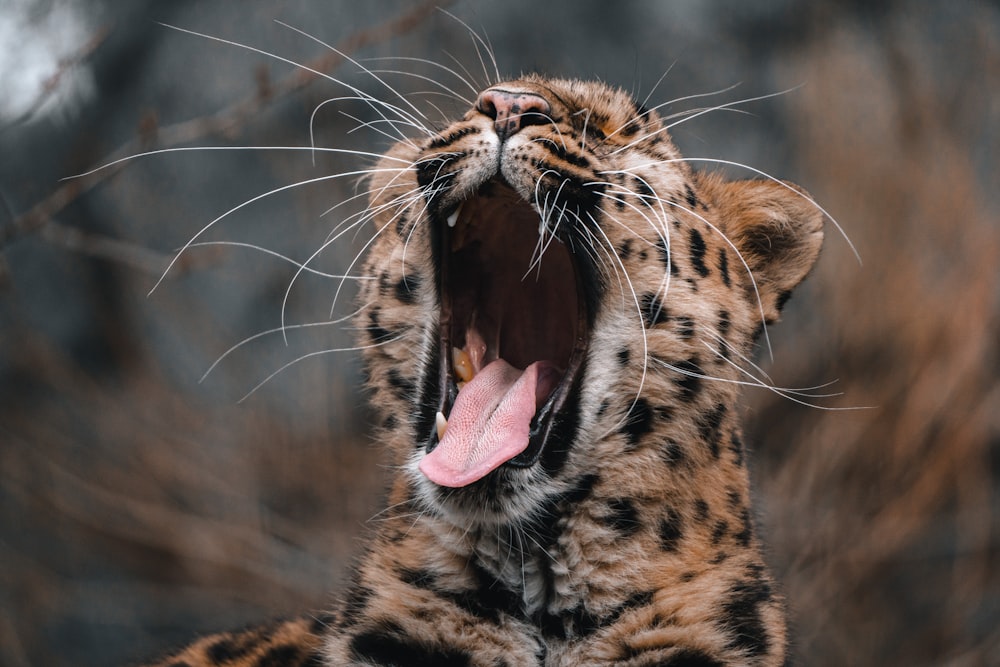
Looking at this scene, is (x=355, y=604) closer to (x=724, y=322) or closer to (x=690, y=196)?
(x=724, y=322)

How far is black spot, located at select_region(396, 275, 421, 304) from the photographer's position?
3342 mm

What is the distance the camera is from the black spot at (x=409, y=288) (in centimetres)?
334

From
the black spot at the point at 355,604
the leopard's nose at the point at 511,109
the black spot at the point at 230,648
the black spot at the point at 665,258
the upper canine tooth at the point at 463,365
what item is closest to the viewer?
the leopard's nose at the point at 511,109

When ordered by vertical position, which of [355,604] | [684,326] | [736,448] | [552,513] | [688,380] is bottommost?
[355,604]

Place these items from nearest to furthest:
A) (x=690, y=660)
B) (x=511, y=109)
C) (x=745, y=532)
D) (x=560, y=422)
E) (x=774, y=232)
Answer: (x=690, y=660) → (x=511, y=109) → (x=560, y=422) → (x=745, y=532) → (x=774, y=232)

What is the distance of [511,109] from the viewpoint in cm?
297

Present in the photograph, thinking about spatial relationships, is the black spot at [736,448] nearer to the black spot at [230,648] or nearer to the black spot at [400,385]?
the black spot at [400,385]

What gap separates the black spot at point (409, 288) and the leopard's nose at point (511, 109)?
601mm

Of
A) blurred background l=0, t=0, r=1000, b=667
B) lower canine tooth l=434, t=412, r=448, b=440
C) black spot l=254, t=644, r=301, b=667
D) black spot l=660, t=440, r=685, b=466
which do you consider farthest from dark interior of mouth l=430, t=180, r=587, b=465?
blurred background l=0, t=0, r=1000, b=667

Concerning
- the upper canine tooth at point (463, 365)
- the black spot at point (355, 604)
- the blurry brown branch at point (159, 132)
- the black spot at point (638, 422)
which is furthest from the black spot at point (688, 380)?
the blurry brown branch at point (159, 132)

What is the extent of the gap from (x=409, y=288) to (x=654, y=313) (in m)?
0.78

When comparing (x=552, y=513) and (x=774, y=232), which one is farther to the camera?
(x=774, y=232)

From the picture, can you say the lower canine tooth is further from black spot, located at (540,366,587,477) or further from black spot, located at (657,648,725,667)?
black spot, located at (657,648,725,667)

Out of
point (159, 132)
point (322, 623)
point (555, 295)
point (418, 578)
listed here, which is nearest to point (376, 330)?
point (555, 295)
